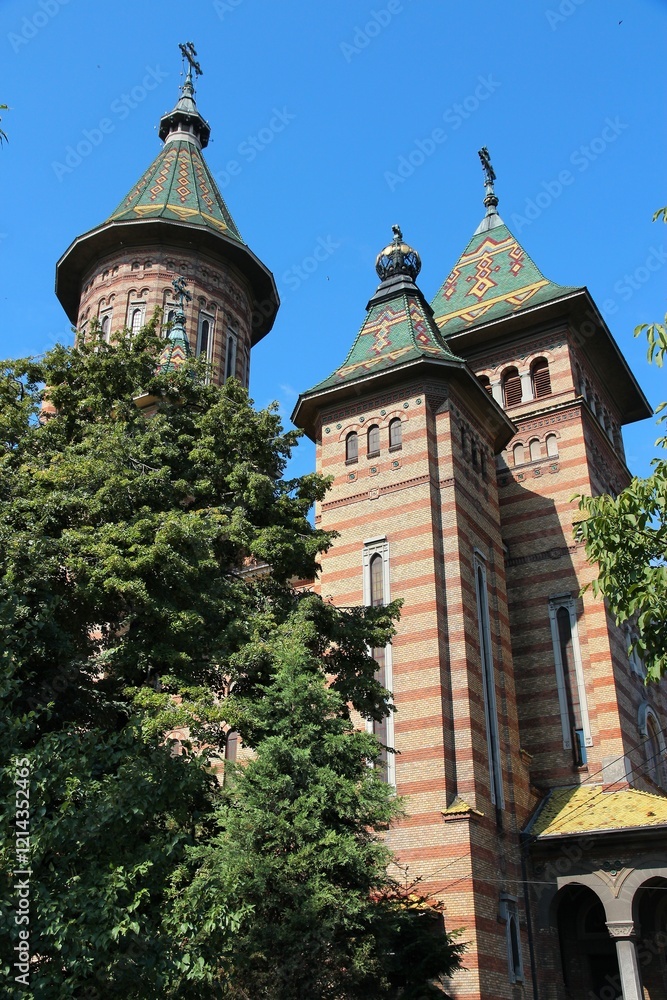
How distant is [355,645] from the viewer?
15.5 meters

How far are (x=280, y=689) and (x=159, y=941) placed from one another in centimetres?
441

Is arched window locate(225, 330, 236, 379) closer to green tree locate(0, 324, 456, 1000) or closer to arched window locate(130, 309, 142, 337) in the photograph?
arched window locate(130, 309, 142, 337)

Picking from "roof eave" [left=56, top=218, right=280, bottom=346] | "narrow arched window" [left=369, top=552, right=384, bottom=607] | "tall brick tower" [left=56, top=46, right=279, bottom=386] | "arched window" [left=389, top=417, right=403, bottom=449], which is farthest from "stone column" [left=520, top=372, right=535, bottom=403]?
"roof eave" [left=56, top=218, right=280, bottom=346]

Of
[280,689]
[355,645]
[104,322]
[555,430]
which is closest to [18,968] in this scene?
[280,689]

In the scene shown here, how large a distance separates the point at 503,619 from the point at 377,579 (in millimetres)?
3520

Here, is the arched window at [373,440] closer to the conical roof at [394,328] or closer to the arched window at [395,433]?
the arched window at [395,433]

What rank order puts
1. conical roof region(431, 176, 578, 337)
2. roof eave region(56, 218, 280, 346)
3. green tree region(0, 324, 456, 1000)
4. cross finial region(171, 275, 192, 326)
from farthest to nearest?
roof eave region(56, 218, 280, 346) < cross finial region(171, 275, 192, 326) < conical roof region(431, 176, 578, 337) < green tree region(0, 324, 456, 1000)

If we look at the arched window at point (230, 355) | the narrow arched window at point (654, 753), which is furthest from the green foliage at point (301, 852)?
the arched window at point (230, 355)

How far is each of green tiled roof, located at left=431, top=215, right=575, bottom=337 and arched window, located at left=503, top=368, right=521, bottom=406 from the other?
5.79 ft

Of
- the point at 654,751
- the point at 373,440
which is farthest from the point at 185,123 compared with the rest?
the point at 654,751

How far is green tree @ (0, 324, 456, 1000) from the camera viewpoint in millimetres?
10266

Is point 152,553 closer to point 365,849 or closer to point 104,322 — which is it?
point 365,849

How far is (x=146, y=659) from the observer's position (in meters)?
13.7

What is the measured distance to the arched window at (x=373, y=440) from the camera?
23.1 meters
